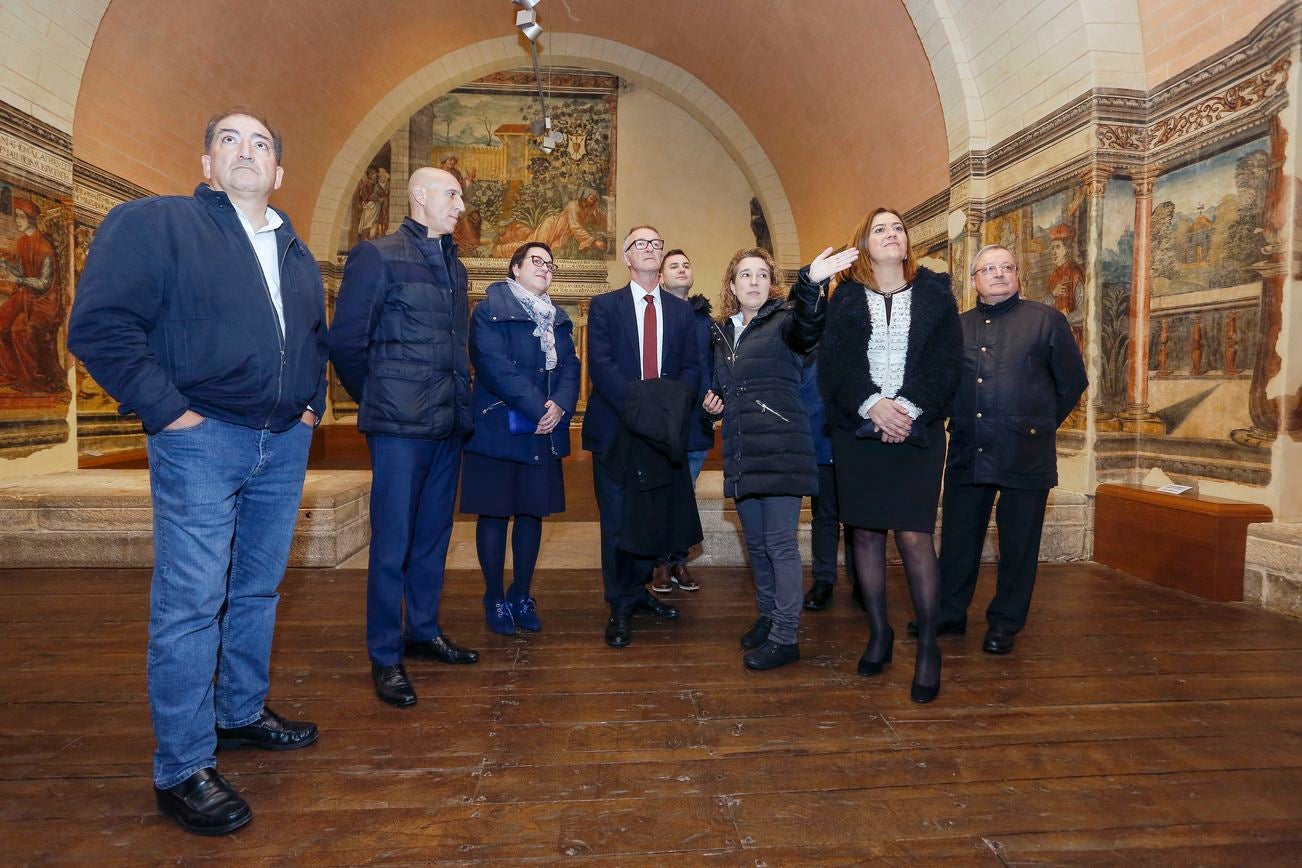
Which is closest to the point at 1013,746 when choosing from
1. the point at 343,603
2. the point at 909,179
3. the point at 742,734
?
the point at 742,734

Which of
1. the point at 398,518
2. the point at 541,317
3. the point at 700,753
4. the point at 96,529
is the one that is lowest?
the point at 700,753

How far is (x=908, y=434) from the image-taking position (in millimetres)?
2758

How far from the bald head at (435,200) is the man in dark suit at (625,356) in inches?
30.8

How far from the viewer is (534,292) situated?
11.3 feet

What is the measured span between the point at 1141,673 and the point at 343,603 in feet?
12.1

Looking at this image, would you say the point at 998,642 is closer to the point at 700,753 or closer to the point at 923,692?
the point at 923,692

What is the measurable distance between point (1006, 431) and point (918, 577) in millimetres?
1023

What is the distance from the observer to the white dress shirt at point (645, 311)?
3.46 metres

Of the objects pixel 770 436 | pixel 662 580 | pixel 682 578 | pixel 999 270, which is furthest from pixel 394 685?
pixel 999 270

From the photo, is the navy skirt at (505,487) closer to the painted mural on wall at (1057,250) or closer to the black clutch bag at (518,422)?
the black clutch bag at (518,422)

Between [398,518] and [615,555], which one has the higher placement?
[398,518]

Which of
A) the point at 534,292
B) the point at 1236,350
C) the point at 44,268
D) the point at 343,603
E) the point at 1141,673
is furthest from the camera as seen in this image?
the point at 44,268

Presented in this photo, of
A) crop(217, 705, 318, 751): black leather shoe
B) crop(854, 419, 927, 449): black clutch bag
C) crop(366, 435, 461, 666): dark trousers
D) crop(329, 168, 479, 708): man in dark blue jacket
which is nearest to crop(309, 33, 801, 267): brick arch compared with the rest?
crop(854, 419, 927, 449): black clutch bag

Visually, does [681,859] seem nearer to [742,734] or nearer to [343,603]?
[742,734]
